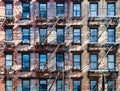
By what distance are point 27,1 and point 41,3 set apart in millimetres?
1465

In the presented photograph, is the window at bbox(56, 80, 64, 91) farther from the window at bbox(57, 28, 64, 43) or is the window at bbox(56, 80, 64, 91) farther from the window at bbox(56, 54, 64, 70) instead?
the window at bbox(57, 28, 64, 43)

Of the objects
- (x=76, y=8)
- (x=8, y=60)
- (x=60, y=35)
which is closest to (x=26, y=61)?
(x=8, y=60)

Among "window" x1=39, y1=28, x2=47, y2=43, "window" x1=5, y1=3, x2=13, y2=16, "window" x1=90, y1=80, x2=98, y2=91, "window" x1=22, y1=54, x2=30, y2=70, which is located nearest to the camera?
"window" x1=90, y1=80, x2=98, y2=91

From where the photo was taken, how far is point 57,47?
41.8 metres

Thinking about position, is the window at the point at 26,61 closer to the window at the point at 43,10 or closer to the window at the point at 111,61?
the window at the point at 43,10

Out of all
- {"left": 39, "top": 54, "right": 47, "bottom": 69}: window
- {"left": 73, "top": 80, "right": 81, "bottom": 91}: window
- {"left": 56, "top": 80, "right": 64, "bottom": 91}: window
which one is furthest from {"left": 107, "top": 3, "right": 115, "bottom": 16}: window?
{"left": 56, "top": 80, "right": 64, "bottom": 91}: window

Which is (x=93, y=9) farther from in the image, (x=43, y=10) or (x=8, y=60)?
(x=8, y=60)

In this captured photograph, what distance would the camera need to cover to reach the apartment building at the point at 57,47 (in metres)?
41.8

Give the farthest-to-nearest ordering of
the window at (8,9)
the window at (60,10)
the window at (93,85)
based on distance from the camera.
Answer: the window at (60,10), the window at (8,9), the window at (93,85)

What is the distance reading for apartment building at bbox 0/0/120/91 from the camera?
137ft

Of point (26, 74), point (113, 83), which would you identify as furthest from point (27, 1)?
point (113, 83)

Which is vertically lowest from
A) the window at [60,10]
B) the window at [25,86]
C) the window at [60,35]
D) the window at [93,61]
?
the window at [25,86]

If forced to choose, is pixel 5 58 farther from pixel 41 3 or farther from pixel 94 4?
pixel 94 4

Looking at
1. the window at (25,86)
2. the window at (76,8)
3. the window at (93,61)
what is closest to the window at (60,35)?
the window at (76,8)
